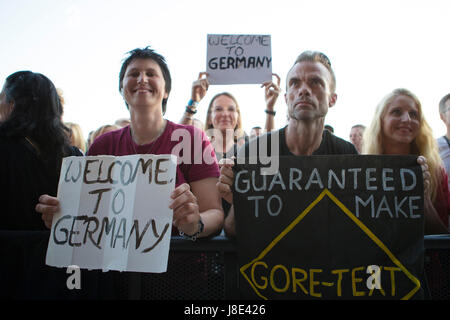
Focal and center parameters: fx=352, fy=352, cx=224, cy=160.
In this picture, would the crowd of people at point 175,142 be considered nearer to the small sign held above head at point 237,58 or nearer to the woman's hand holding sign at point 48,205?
the woman's hand holding sign at point 48,205

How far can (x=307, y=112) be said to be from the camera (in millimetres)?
2061

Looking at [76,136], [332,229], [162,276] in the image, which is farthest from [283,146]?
[76,136]

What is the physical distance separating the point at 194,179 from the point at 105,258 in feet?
1.89

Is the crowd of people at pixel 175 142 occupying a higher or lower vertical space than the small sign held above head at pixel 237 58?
lower

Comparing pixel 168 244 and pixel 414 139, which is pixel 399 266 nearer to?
pixel 168 244

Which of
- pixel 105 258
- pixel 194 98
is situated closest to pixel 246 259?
pixel 105 258

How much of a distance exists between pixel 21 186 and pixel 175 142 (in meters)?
0.78

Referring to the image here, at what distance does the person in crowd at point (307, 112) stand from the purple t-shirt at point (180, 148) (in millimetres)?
277

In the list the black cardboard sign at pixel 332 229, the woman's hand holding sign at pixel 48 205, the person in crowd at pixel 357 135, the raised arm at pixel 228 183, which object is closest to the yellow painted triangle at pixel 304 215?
the black cardboard sign at pixel 332 229

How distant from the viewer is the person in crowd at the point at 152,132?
5.86ft

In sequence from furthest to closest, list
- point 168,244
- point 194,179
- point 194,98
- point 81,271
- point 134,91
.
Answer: point 194,98, point 134,91, point 194,179, point 81,271, point 168,244

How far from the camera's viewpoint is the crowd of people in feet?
5.46

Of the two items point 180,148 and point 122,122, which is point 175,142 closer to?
point 180,148

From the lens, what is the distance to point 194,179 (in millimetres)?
1799
